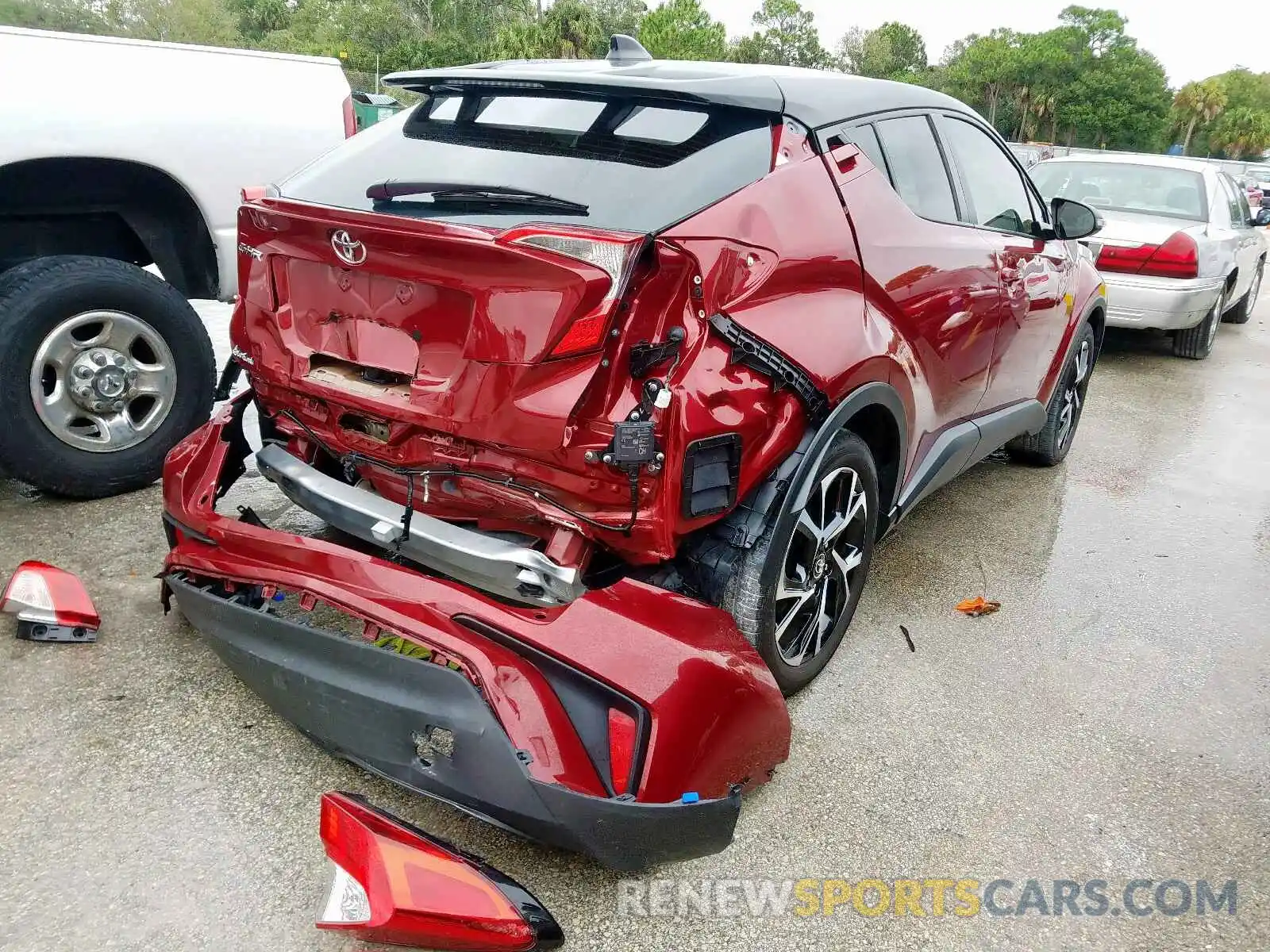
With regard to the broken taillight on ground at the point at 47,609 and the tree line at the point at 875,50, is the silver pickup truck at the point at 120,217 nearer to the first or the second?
the broken taillight on ground at the point at 47,609

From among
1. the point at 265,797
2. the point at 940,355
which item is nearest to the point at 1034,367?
the point at 940,355

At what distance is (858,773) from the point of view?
8.49ft

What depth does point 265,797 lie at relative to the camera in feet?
7.59

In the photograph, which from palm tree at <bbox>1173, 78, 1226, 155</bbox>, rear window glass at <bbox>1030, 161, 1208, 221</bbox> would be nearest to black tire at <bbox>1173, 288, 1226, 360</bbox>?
rear window glass at <bbox>1030, 161, 1208, 221</bbox>

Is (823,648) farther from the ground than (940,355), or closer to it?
closer to it

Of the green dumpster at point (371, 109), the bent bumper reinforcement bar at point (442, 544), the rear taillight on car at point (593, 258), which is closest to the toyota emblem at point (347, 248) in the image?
the rear taillight on car at point (593, 258)

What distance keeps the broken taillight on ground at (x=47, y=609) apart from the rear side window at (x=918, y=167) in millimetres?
2810

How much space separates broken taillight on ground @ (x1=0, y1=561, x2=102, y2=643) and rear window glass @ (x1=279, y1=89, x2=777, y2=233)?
1.41 metres

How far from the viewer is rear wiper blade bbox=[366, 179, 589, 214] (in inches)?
86.3

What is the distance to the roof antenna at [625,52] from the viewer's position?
2943 mm

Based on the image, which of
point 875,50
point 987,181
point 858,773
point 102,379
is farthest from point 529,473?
→ point 875,50

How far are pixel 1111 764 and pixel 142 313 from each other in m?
3.70

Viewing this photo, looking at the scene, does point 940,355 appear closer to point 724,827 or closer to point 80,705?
point 724,827
